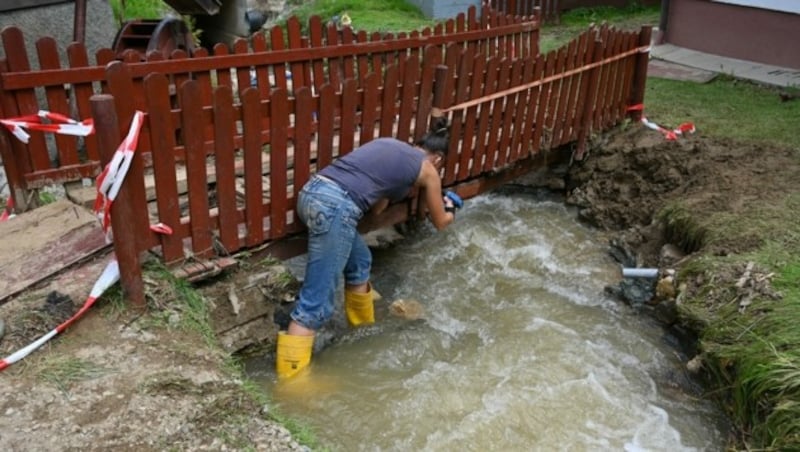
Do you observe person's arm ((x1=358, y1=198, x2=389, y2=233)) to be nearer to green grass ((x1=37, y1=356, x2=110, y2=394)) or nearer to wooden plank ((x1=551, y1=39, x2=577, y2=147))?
green grass ((x1=37, y1=356, x2=110, y2=394))

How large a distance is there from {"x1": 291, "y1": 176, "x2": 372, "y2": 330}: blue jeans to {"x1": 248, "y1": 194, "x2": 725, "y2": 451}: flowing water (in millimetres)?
474

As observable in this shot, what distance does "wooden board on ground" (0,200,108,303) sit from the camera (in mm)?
3807

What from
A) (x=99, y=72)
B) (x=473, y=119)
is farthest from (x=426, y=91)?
(x=99, y=72)

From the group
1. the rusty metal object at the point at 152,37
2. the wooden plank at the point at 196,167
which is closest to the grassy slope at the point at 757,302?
the wooden plank at the point at 196,167

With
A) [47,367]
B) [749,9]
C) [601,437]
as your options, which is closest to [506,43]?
[749,9]

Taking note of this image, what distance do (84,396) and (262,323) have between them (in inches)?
57.2

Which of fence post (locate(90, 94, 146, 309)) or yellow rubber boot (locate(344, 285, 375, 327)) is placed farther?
Answer: yellow rubber boot (locate(344, 285, 375, 327))

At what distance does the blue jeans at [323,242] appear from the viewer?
14.1 ft

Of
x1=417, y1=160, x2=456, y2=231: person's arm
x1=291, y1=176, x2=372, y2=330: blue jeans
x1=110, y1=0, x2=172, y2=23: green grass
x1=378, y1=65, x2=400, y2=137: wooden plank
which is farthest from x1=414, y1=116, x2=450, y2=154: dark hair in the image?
x1=110, y1=0, x2=172, y2=23: green grass

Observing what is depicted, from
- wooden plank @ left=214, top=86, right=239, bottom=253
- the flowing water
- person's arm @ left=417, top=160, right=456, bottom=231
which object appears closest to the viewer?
wooden plank @ left=214, top=86, right=239, bottom=253

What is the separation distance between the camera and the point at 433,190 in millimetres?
4641

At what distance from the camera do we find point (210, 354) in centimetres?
360

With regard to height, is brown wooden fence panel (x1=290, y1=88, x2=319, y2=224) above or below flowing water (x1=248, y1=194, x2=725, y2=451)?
above

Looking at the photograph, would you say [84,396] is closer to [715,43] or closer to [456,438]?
[456,438]
